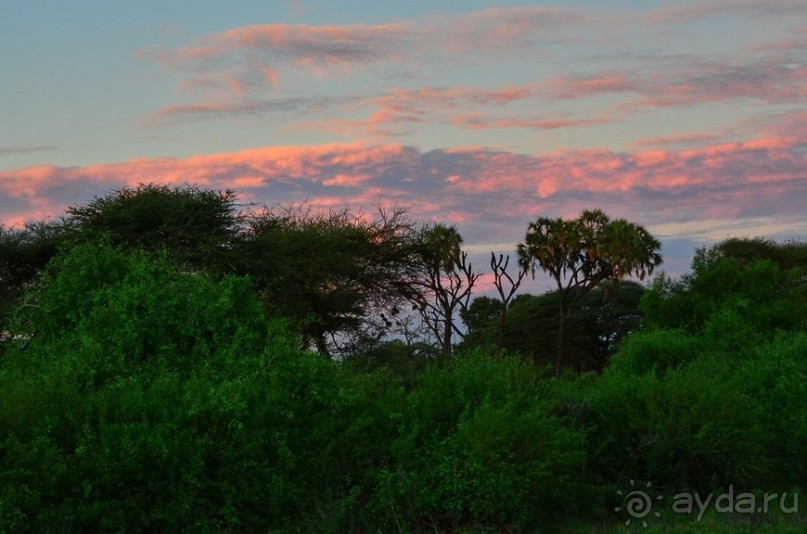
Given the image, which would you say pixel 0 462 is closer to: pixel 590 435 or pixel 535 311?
pixel 590 435

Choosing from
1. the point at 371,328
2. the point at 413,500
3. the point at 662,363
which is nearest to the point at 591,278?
the point at 371,328

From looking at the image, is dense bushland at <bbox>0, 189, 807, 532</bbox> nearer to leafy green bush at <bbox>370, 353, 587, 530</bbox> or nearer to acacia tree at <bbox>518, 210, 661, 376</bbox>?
leafy green bush at <bbox>370, 353, 587, 530</bbox>

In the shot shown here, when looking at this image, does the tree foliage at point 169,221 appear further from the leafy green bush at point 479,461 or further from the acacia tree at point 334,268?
the leafy green bush at point 479,461

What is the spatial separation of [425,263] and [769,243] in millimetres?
23449

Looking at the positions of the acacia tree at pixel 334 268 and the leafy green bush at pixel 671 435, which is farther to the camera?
the acacia tree at pixel 334 268

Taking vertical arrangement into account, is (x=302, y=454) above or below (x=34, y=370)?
below

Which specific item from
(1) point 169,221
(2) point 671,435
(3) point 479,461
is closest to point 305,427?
(3) point 479,461

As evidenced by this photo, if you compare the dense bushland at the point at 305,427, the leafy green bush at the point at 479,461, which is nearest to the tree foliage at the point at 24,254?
the dense bushland at the point at 305,427

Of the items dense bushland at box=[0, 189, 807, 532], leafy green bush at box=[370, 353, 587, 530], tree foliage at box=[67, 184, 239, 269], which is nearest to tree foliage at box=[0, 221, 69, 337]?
tree foliage at box=[67, 184, 239, 269]

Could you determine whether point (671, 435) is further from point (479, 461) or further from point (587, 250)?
point (587, 250)

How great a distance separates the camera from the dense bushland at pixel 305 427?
14.6 meters

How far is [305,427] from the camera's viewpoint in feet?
54.5

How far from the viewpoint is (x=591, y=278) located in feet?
203

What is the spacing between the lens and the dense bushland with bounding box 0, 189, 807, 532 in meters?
14.6
